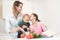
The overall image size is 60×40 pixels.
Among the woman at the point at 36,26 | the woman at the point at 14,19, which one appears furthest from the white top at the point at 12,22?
the woman at the point at 36,26

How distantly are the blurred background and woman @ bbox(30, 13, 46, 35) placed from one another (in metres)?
0.03


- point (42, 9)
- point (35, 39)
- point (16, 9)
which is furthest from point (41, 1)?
point (35, 39)

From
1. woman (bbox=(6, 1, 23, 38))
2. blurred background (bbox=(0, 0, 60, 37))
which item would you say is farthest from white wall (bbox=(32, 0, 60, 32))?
woman (bbox=(6, 1, 23, 38))

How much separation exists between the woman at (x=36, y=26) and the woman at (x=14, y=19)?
4.6 inches

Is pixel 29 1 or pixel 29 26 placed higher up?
pixel 29 1

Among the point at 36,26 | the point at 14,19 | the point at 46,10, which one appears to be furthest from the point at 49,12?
the point at 14,19

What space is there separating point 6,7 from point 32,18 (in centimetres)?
24

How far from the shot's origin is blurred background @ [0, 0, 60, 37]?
1.08 meters

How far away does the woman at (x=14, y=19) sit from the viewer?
1.08 meters

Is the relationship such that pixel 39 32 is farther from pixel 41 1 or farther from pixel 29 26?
pixel 41 1

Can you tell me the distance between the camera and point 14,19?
110 centimetres

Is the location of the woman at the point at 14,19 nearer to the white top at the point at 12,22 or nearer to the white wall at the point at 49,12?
the white top at the point at 12,22

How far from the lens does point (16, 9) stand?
1098mm

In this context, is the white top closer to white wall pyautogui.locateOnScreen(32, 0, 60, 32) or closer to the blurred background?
the blurred background
